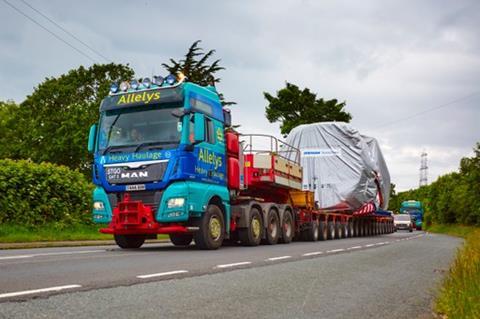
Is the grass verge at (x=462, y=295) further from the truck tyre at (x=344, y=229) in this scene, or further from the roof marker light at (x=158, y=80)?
the truck tyre at (x=344, y=229)

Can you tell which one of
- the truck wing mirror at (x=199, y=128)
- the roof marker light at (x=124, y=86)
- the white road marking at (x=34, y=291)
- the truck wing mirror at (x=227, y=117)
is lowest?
the white road marking at (x=34, y=291)

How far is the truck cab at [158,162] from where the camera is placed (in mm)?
12250

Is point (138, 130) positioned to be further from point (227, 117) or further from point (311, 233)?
point (311, 233)

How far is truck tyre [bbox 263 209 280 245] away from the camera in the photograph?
650 inches

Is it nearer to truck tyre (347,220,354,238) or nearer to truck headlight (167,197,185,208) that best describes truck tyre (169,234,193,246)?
truck headlight (167,197,185,208)

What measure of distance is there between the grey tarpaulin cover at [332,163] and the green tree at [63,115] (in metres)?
21.9

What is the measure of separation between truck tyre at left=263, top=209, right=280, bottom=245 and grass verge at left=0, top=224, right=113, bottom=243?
5.93 metres

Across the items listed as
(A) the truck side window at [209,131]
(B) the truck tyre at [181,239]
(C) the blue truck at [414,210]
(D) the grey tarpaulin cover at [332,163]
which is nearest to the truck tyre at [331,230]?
(D) the grey tarpaulin cover at [332,163]

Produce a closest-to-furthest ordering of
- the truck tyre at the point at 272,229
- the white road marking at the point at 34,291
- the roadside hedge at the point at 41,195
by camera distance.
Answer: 1. the white road marking at the point at 34,291
2. the truck tyre at the point at 272,229
3. the roadside hedge at the point at 41,195

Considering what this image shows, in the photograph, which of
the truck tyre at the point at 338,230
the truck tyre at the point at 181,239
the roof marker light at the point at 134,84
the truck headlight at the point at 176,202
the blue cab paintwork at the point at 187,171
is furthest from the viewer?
the truck tyre at the point at 338,230

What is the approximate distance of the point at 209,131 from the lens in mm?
13445

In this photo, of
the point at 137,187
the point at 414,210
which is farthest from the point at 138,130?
the point at 414,210

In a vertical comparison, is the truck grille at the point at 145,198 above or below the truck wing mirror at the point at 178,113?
below

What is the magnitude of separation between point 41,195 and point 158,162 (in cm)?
796
